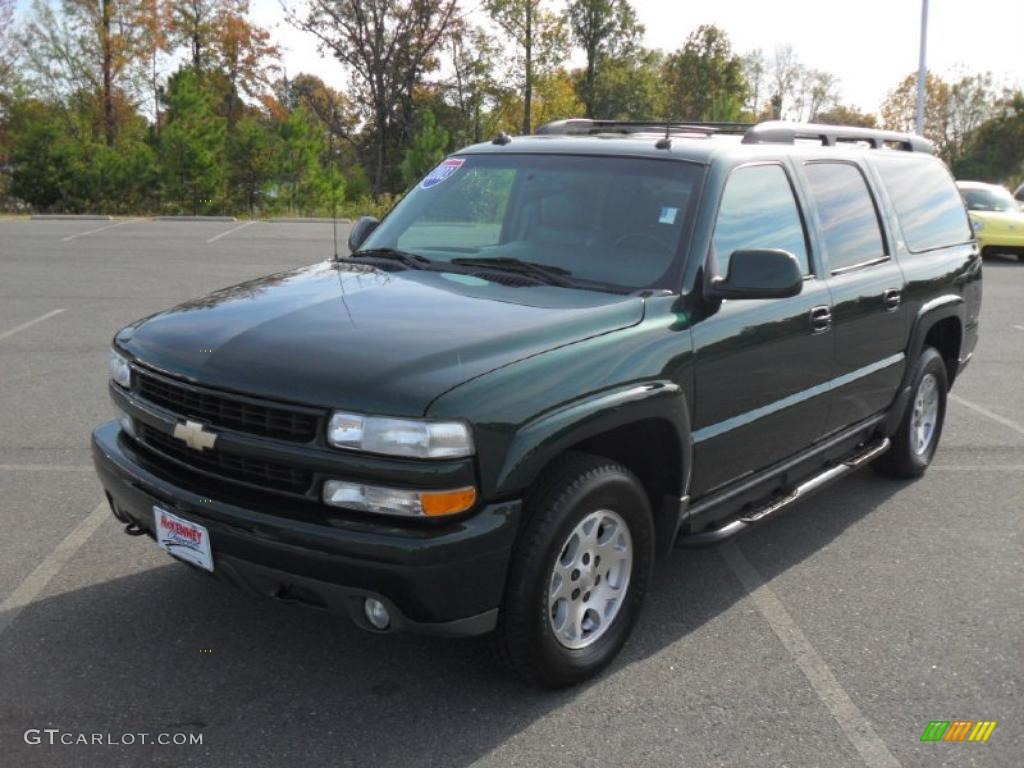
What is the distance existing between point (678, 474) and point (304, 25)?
3893cm

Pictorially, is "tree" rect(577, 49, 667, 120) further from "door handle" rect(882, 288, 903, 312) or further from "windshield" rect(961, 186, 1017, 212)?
"door handle" rect(882, 288, 903, 312)

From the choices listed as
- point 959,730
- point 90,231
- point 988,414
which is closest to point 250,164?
point 90,231

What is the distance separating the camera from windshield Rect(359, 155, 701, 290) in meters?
3.87

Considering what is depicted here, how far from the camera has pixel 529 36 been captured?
49.4 meters

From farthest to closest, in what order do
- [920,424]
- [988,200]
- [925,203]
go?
[988,200]
[920,424]
[925,203]

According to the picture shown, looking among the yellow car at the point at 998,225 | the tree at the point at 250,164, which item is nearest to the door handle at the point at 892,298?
the yellow car at the point at 998,225

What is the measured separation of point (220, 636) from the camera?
3.72 meters

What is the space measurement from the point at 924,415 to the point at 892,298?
1.27 m

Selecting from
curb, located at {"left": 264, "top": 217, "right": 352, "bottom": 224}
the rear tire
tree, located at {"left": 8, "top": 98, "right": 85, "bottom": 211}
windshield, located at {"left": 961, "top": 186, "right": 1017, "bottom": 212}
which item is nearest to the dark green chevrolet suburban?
the rear tire

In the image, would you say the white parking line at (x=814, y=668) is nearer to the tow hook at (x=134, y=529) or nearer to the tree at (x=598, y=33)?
the tow hook at (x=134, y=529)

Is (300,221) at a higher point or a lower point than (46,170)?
lower

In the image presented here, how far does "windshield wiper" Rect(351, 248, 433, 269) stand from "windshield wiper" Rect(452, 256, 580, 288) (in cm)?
14

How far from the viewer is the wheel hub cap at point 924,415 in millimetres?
5719

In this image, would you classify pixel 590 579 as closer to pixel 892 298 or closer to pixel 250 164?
pixel 892 298
